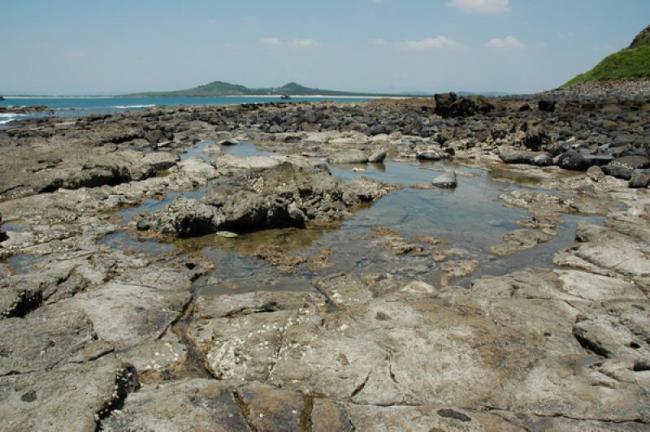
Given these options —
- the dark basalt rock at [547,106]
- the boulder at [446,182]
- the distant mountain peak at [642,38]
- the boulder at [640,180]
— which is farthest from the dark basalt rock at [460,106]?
the distant mountain peak at [642,38]

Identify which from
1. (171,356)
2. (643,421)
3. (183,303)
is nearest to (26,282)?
(183,303)

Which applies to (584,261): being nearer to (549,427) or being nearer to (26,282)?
(549,427)

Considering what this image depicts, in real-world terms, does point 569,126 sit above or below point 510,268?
above

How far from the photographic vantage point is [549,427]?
3.53m

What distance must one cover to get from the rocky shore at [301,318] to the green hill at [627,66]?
70486 millimetres

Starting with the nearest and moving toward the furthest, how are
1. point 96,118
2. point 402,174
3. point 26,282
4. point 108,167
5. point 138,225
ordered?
point 26,282 < point 138,225 < point 108,167 < point 402,174 < point 96,118

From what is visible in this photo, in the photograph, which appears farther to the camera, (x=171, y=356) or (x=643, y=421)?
(x=171, y=356)

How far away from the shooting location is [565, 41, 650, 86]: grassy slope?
6725 centimetres

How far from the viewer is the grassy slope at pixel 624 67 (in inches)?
2648

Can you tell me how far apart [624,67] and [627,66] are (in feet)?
1.38

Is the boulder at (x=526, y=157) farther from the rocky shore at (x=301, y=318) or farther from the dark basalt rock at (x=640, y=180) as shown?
the rocky shore at (x=301, y=318)

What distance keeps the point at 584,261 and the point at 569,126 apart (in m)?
20.9

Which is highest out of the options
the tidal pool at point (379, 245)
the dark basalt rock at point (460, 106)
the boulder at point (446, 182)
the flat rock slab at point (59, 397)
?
the dark basalt rock at point (460, 106)

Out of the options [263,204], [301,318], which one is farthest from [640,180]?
[301,318]
